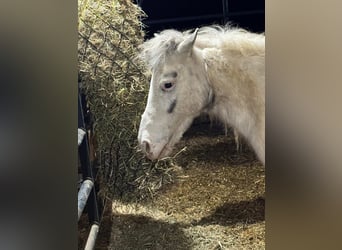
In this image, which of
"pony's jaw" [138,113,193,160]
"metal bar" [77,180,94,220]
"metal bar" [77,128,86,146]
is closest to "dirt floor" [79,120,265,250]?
"pony's jaw" [138,113,193,160]

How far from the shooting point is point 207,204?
1.38m

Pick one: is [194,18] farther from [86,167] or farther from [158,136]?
[86,167]

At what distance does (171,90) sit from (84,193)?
415 mm

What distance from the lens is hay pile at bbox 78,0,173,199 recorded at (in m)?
1.40

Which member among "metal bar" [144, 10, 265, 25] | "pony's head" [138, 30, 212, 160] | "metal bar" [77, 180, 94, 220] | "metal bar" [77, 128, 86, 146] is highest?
"metal bar" [144, 10, 265, 25]

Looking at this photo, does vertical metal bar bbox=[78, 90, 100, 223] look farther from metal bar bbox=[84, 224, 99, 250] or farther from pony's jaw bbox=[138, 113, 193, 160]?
pony's jaw bbox=[138, 113, 193, 160]

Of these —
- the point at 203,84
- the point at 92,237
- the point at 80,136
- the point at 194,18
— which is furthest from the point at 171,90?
the point at 92,237

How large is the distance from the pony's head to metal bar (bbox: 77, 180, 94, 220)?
0.22 metres
